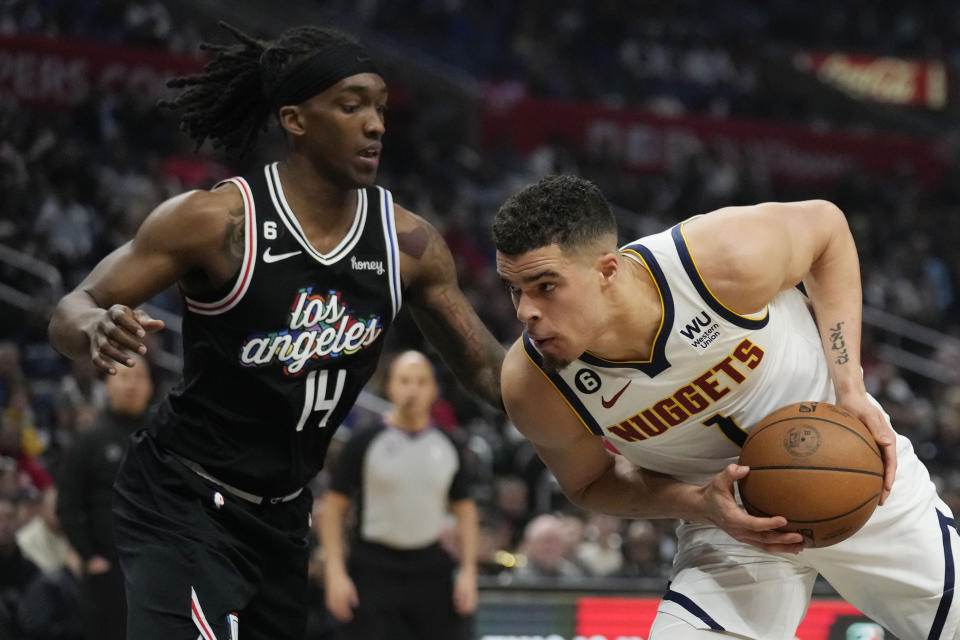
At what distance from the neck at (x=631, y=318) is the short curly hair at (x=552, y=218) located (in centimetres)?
14

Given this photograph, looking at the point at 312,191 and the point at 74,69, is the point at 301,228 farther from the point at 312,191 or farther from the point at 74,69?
the point at 74,69

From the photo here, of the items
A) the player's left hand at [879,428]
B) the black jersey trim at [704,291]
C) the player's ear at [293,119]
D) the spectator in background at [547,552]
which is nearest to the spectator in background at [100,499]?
the spectator in background at [547,552]

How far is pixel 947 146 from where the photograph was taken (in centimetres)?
2017

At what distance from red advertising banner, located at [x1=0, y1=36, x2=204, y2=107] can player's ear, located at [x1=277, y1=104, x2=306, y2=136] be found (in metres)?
7.25

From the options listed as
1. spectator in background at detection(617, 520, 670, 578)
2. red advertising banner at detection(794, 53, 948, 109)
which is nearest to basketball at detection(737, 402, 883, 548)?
spectator in background at detection(617, 520, 670, 578)

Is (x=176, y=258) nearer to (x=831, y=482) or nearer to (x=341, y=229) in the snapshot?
(x=341, y=229)

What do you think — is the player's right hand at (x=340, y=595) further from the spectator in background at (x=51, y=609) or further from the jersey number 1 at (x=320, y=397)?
the jersey number 1 at (x=320, y=397)

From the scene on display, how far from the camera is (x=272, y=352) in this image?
3.38 metres

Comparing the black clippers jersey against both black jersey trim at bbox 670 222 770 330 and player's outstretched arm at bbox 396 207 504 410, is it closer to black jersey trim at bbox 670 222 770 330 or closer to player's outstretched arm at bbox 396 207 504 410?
player's outstretched arm at bbox 396 207 504 410

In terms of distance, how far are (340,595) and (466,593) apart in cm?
62

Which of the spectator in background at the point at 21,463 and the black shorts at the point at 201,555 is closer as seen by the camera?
the black shorts at the point at 201,555

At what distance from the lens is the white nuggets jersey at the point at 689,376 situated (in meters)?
3.24

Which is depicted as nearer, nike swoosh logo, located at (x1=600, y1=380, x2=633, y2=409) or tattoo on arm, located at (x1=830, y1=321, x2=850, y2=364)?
nike swoosh logo, located at (x1=600, y1=380, x2=633, y2=409)

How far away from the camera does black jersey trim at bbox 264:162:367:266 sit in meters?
3.44
